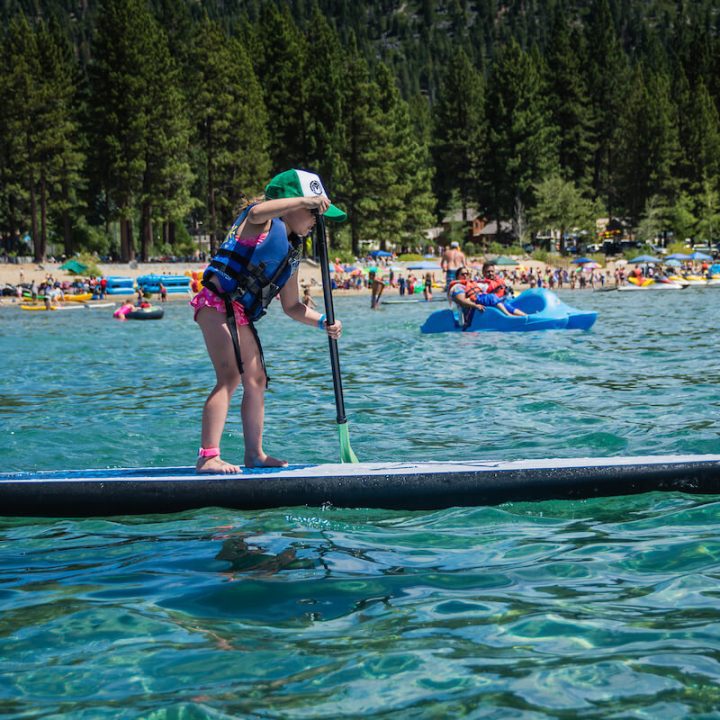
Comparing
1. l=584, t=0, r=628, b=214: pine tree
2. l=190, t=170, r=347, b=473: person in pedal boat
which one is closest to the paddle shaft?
l=190, t=170, r=347, b=473: person in pedal boat

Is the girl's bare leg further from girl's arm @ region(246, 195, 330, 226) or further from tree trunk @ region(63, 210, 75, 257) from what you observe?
tree trunk @ region(63, 210, 75, 257)

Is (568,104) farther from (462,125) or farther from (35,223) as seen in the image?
(35,223)

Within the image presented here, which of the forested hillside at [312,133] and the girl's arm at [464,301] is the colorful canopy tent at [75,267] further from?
the girl's arm at [464,301]

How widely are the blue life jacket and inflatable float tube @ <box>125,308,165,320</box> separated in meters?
27.8

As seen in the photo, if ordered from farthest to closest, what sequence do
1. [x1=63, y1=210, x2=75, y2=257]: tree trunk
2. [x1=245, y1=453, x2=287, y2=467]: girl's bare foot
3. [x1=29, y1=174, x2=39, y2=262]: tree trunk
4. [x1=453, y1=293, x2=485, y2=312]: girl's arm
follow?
[x1=63, y1=210, x2=75, y2=257]: tree trunk < [x1=29, y1=174, x2=39, y2=262]: tree trunk < [x1=453, y1=293, x2=485, y2=312]: girl's arm < [x1=245, y1=453, x2=287, y2=467]: girl's bare foot

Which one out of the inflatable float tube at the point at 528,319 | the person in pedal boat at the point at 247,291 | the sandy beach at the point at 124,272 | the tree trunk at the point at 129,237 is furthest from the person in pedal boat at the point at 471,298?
the tree trunk at the point at 129,237

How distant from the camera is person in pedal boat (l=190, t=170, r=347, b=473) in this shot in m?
5.84

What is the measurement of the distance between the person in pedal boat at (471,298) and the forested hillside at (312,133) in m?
43.3

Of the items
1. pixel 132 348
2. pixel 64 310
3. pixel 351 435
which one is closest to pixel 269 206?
pixel 351 435

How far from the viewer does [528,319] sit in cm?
1944

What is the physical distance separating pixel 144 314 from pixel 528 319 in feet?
56.0

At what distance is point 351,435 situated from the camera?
8.48 metres

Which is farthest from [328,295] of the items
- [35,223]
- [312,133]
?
[312,133]

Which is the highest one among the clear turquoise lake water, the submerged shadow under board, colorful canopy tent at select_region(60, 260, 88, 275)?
colorful canopy tent at select_region(60, 260, 88, 275)
